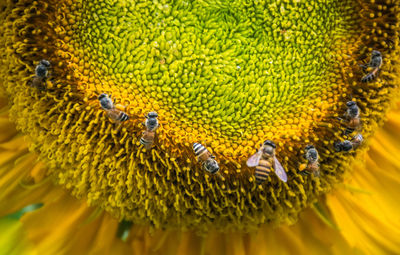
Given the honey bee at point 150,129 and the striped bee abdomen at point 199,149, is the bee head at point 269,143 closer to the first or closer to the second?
the striped bee abdomen at point 199,149

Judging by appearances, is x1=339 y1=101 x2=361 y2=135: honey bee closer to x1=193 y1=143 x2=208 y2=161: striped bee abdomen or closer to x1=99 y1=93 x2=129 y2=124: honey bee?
x1=193 y1=143 x2=208 y2=161: striped bee abdomen

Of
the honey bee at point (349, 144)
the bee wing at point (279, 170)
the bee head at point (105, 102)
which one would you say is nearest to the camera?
the bee head at point (105, 102)

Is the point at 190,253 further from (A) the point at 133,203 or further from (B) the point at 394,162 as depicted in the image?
(B) the point at 394,162

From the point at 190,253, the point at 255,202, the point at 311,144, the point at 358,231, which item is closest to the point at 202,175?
the point at 255,202

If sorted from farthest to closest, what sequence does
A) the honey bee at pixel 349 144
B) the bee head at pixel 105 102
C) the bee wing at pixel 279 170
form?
1. the honey bee at pixel 349 144
2. the bee wing at pixel 279 170
3. the bee head at pixel 105 102

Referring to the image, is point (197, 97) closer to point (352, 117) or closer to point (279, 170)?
point (279, 170)

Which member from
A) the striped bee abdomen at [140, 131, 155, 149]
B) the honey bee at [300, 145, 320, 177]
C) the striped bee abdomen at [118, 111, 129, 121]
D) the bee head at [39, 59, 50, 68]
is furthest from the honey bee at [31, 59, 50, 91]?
the honey bee at [300, 145, 320, 177]

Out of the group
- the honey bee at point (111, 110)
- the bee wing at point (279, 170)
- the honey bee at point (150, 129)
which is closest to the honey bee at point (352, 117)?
the bee wing at point (279, 170)
